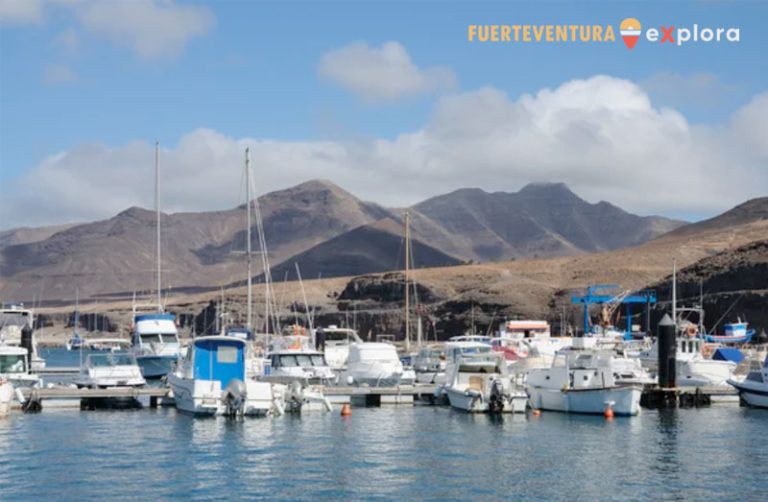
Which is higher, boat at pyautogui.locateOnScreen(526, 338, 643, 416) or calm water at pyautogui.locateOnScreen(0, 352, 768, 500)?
boat at pyautogui.locateOnScreen(526, 338, 643, 416)

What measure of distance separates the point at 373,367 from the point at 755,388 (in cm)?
2058

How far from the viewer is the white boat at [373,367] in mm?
63719

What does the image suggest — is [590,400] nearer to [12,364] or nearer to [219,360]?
[219,360]

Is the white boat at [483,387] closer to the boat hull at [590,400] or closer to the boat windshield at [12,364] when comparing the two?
the boat hull at [590,400]

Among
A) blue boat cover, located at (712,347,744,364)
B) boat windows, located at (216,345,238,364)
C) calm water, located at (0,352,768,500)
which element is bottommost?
calm water, located at (0,352,768,500)

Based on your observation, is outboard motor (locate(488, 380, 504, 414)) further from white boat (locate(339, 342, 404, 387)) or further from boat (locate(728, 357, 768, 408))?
boat (locate(728, 357, 768, 408))

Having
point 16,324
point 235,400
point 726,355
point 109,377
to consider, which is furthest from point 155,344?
point 726,355

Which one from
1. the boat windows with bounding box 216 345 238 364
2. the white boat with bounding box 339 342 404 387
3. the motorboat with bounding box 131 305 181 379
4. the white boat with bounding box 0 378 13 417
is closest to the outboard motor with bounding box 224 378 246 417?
the boat windows with bounding box 216 345 238 364

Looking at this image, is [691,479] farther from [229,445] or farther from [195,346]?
[195,346]

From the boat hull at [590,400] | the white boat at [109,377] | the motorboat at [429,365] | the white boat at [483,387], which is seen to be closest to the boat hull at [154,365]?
the motorboat at [429,365]

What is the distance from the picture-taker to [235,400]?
4747 centimetres

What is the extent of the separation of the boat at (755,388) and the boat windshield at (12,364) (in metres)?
36.4

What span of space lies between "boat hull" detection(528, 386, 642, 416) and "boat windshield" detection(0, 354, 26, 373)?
25.8 metres

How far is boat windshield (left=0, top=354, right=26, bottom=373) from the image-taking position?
5741 cm
